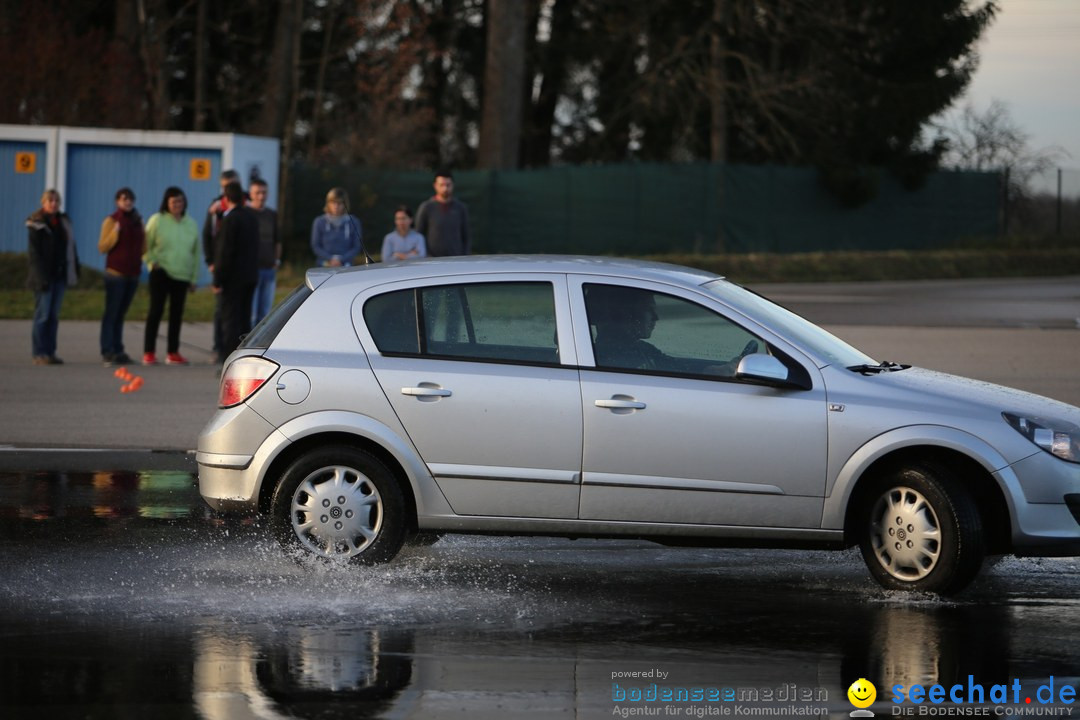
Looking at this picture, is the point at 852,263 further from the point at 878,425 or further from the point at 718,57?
the point at 878,425

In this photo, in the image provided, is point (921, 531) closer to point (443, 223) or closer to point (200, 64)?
point (443, 223)

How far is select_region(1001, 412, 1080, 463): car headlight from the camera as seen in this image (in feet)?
22.8

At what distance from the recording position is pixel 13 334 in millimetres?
19000

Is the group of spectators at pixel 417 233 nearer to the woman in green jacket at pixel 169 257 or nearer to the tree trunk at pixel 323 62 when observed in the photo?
the woman in green jacket at pixel 169 257

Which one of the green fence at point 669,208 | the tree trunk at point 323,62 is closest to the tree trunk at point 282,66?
the tree trunk at point 323,62

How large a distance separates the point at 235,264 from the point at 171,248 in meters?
1.62

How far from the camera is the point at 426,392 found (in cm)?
726

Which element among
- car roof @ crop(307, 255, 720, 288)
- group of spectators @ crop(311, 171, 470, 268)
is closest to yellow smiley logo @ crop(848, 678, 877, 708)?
car roof @ crop(307, 255, 720, 288)

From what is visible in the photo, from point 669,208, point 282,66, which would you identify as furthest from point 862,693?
point 282,66

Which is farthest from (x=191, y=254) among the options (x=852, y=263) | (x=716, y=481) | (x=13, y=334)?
(x=852, y=263)

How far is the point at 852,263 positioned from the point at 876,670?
92.1 ft

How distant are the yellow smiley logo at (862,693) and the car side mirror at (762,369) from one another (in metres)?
1.66

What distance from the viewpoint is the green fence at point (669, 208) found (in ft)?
110

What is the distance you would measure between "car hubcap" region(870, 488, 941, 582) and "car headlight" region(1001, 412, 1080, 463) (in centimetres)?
51
